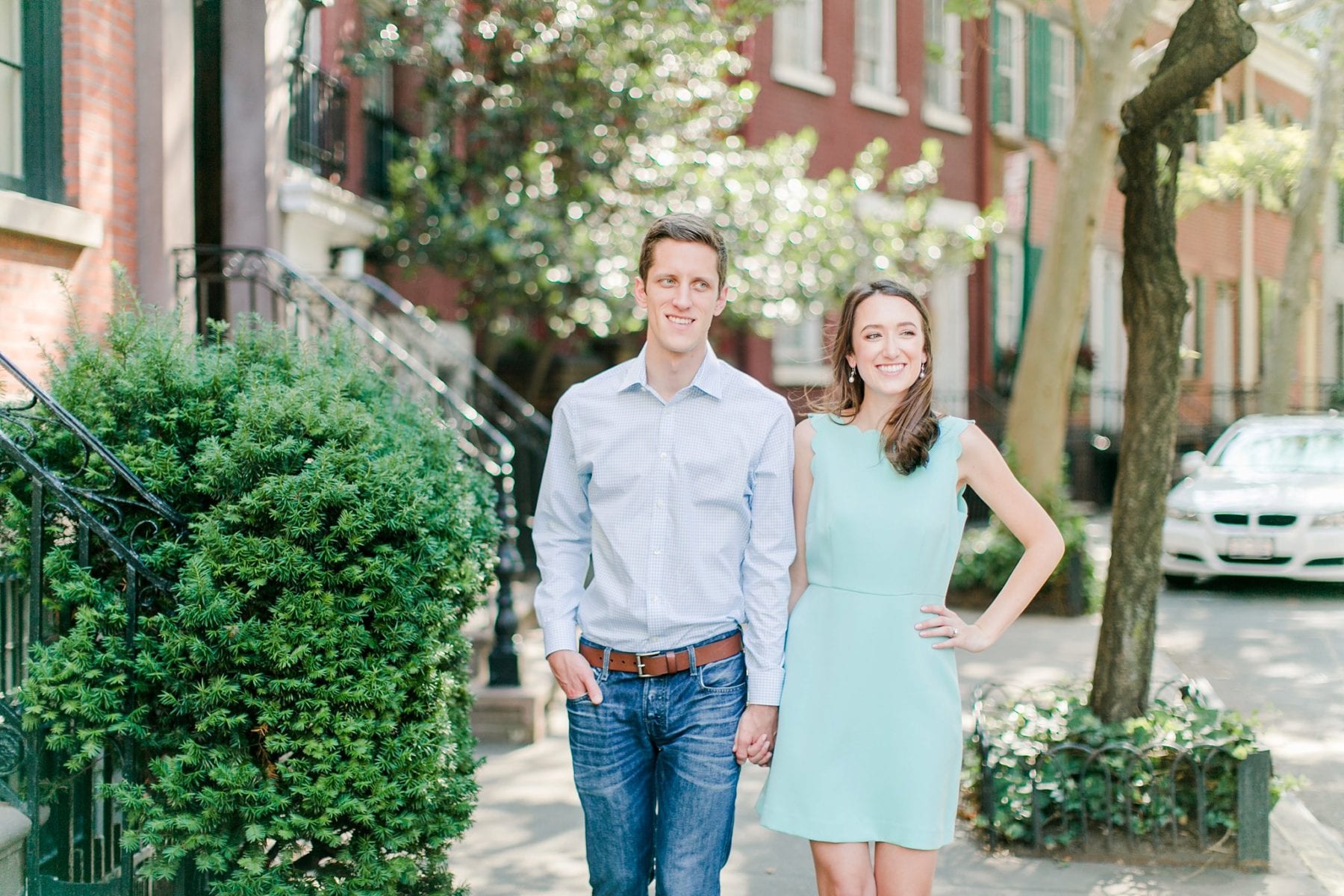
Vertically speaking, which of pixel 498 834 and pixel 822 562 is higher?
pixel 822 562

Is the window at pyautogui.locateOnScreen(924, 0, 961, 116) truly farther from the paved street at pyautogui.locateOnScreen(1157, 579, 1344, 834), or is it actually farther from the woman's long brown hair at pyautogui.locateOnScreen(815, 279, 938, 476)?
the woman's long brown hair at pyautogui.locateOnScreen(815, 279, 938, 476)

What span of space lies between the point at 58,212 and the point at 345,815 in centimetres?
381

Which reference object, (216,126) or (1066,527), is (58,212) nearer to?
(216,126)

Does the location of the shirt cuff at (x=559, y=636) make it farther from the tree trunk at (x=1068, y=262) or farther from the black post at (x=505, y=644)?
the tree trunk at (x=1068, y=262)

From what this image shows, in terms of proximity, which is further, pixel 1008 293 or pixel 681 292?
pixel 1008 293

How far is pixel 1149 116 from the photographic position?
15.8 feet

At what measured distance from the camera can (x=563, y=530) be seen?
10.4ft

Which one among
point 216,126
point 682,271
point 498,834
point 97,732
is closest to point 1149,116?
point 682,271

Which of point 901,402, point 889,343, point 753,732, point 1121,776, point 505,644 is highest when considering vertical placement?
point 889,343

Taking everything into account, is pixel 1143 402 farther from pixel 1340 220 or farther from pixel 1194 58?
pixel 1340 220

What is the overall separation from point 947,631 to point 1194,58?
2550mm

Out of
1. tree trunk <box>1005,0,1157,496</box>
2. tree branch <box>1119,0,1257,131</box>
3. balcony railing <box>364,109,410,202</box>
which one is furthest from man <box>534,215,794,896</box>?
balcony railing <box>364,109,410,202</box>

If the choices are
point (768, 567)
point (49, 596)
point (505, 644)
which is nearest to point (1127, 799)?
point (768, 567)

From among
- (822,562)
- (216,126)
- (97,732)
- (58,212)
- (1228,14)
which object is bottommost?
(97,732)
